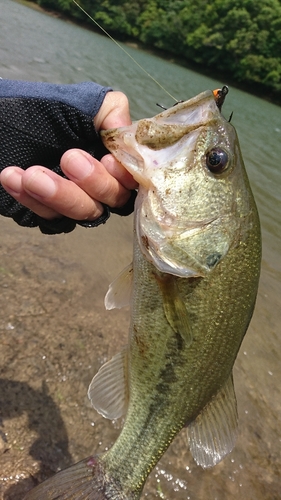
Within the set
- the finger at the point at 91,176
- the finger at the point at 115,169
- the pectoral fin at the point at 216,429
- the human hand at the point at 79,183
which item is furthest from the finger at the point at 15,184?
the pectoral fin at the point at 216,429

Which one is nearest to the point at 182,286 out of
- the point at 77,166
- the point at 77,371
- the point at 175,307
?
the point at 175,307

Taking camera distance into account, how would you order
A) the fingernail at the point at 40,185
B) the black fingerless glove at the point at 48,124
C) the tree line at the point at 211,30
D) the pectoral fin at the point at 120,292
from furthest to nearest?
the tree line at the point at 211,30 < the pectoral fin at the point at 120,292 < the black fingerless glove at the point at 48,124 < the fingernail at the point at 40,185

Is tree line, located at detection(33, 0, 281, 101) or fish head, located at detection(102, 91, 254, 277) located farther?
tree line, located at detection(33, 0, 281, 101)

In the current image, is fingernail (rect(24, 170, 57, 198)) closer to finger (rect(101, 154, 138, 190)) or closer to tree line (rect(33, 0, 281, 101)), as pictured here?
finger (rect(101, 154, 138, 190))

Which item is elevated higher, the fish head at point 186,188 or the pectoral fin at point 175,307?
the fish head at point 186,188

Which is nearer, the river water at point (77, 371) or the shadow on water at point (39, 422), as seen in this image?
the shadow on water at point (39, 422)

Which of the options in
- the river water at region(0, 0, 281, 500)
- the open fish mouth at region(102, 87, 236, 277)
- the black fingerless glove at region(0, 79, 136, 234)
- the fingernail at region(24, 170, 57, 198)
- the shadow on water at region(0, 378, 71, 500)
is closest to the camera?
the fingernail at region(24, 170, 57, 198)

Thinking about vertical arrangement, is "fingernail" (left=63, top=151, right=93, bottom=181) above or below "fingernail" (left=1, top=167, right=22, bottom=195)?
above

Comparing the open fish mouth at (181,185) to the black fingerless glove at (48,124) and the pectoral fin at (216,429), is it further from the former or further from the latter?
the pectoral fin at (216,429)

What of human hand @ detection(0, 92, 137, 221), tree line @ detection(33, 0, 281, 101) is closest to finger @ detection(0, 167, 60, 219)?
human hand @ detection(0, 92, 137, 221)
